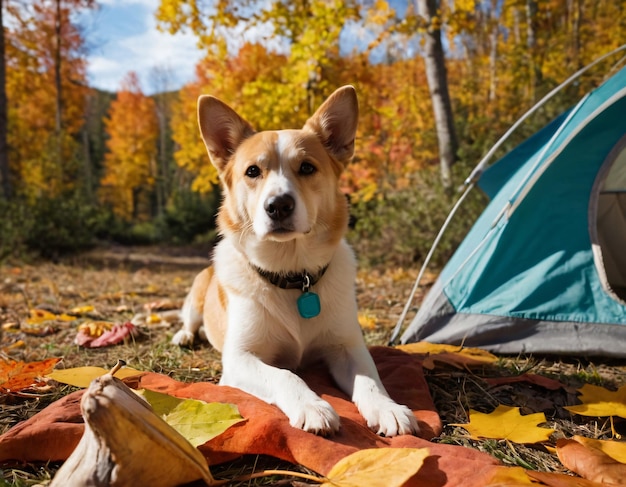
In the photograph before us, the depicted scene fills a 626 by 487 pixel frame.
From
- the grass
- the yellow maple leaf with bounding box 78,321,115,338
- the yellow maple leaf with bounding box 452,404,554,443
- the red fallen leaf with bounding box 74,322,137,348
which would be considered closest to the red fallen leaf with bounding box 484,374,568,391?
the grass

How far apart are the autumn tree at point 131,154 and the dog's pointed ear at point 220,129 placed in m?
23.1

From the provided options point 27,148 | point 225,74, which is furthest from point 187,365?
point 27,148

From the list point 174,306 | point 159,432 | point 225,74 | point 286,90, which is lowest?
point 174,306

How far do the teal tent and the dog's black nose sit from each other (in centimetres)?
127

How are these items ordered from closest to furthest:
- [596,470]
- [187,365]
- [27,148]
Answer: [596,470] < [187,365] < [27,148]

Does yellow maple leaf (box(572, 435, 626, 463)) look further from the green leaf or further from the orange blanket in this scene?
the green leaf

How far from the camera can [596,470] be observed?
1382mm

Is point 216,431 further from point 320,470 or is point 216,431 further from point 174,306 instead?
point 174,306

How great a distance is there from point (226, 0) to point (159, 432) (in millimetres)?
6423

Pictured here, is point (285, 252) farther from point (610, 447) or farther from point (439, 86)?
point (439, 86)

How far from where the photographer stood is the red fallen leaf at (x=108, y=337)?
316 centimetres

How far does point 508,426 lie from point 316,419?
793 mm

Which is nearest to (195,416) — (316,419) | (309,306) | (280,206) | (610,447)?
(316,419)

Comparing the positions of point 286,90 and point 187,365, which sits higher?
point 286,90
